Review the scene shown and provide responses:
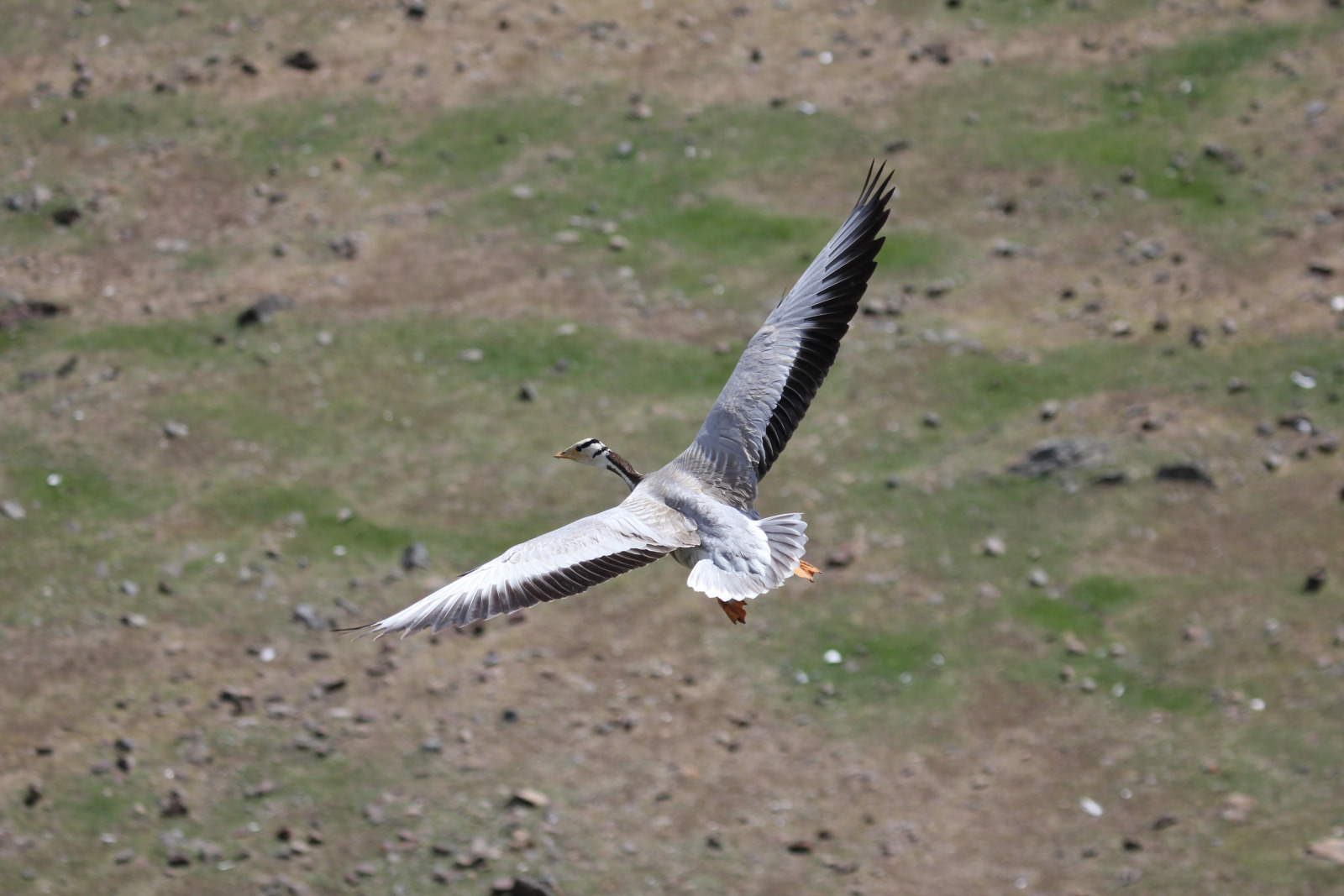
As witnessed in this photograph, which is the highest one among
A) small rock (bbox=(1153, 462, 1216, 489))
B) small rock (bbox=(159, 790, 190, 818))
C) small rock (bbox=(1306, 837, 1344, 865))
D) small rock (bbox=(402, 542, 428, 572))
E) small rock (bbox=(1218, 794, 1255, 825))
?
small rock (bbox=(1153, 462, 1216, 489))

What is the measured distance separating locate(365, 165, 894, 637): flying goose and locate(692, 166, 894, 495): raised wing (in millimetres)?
10

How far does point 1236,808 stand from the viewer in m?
19.6

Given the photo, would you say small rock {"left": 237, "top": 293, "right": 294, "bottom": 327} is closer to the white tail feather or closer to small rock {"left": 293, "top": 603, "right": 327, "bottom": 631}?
small rock {"left": 293, "top": 603, "right": 327, "bottom": 631}

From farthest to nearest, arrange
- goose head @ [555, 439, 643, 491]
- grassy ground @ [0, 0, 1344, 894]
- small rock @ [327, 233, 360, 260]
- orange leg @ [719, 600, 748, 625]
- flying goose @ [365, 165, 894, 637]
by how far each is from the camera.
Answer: small rock @ [327, 233, 360, 260]
grassy ground @ [0, 0, 1344, 894]
goose head @ [555, 439, 643, 491]
orange leg @ [719, 600, 748, 625]
flying goose @ [365, 165, 894, 637]

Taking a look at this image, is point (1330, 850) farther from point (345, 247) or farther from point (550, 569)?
point (345, 247)

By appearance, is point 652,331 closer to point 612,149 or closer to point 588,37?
point 612,149

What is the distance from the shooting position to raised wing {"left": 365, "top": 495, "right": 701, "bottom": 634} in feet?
35.8

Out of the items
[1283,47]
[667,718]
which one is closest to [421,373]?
[667,718]

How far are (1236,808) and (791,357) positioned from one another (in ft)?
33.5

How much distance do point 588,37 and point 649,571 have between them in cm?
1306

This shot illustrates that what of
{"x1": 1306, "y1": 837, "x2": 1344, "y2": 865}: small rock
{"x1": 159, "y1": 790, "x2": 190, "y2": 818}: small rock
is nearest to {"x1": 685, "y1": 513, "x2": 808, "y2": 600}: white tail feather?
{"x1": 159, "y1": 790, "x2": 190, "y2": 818}: small rock

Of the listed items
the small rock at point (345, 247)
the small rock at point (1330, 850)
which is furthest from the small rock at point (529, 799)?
the small rock at point (345, 247)

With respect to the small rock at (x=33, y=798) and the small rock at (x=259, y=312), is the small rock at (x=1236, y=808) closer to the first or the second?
the small rock at (x=33, y=798)

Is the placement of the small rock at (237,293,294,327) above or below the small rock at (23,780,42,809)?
above
